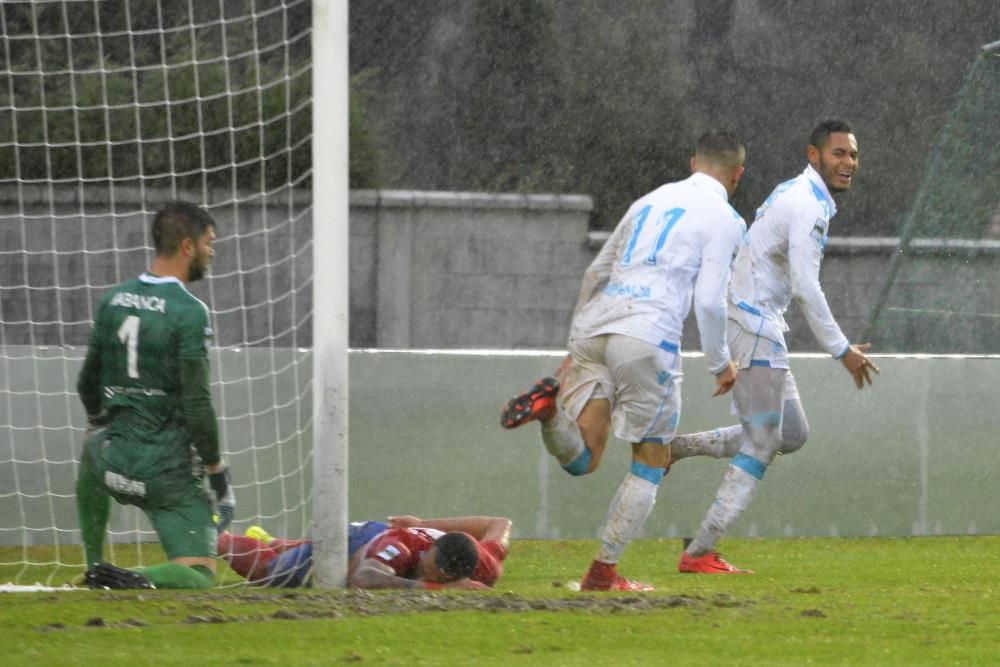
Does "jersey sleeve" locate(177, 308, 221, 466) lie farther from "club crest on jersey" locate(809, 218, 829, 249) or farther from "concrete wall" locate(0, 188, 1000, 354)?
"concrete wall" locate(0, 188, 1000, 354)

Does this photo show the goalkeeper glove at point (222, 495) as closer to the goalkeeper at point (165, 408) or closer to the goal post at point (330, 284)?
the goalkeeper at point (165, 408)

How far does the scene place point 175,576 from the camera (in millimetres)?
6293

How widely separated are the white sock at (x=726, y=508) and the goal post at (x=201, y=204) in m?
1.70

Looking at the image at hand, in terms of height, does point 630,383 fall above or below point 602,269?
below

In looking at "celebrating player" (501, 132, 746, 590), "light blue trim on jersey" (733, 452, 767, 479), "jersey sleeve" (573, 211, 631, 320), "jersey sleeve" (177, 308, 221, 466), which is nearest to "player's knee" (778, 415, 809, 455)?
"light blue trim on jersey" (733, 452, 767, 479)

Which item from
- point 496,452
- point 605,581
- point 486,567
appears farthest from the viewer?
point 496,452

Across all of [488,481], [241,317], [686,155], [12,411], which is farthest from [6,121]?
[686,155]

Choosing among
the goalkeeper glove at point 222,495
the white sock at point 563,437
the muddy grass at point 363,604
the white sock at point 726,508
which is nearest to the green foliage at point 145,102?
the white sock at point 726,508

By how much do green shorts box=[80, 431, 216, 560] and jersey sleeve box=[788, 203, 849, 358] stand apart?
8.39 ft

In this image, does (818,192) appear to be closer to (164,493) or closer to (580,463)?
(580,463)

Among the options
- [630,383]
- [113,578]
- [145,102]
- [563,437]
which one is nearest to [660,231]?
[630,383]

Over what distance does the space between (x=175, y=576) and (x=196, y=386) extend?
2.32 ft

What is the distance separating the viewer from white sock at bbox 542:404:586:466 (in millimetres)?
6360

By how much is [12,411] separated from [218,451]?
2999mm
